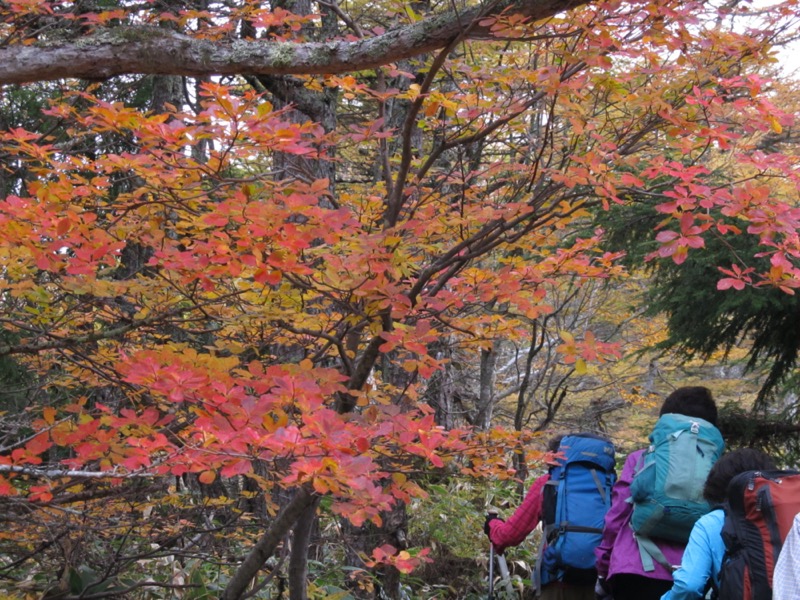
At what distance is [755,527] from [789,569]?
241mm

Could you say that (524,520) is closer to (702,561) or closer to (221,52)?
(702,561)

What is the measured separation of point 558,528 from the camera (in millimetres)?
3775

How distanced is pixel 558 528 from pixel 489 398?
4.47m

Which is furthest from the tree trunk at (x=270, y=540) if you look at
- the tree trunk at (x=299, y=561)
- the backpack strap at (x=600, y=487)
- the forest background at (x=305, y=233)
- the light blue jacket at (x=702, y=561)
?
the backpack strap at (x=600, y=487)

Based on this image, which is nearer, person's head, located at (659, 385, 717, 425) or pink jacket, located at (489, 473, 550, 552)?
person's head, located at (659, 385, 717, 425)

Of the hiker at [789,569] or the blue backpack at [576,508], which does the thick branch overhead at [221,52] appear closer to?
the hiker at [789,569]

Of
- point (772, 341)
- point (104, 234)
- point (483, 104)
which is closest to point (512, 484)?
point (772, 341)

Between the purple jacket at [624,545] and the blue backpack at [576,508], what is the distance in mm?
272

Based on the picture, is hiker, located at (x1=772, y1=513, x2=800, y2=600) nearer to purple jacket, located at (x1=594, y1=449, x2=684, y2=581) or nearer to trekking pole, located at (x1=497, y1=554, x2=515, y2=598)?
purple jacket, located at (x1=594, y1=449, x2=684, y2=581)

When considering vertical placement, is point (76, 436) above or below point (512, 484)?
above

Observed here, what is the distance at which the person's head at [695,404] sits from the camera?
3234 mm

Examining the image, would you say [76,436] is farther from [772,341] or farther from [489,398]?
[489,398]

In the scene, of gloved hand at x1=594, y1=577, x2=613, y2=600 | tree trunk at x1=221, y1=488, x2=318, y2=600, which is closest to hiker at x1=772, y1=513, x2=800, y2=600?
gloved hand at x1=594, y1=577, x2=613, y2=600

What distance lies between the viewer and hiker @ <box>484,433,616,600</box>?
373 centimetres
